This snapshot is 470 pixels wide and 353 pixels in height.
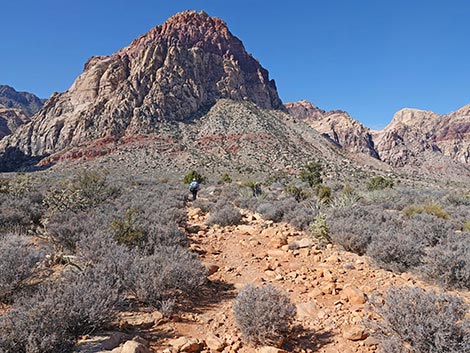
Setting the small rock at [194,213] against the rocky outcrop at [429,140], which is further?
the rocky outcrop at [429,140]

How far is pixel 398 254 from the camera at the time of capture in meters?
6.08

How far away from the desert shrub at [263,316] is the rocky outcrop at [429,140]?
127 m

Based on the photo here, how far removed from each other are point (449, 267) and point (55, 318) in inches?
239

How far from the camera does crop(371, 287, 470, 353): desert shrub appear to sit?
2.93m

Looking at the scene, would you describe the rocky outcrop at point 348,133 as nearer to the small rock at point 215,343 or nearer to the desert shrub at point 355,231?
the desert shrub at point 355,231

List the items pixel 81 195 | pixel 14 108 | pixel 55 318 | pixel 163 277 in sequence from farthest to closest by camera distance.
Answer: pixel 14 108, pixel 81 195, pixel 163 277, pixel 55 318

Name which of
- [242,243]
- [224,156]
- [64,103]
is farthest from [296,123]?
[242,243]

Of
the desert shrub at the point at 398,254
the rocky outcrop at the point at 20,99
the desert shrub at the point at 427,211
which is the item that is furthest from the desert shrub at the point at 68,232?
the rocky outcrop at the point at 20,99

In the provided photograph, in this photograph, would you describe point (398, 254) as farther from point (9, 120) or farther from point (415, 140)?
point (415, 140)

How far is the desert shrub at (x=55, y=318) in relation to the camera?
2.69 meters

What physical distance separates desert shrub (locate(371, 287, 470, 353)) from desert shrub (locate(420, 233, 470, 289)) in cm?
216

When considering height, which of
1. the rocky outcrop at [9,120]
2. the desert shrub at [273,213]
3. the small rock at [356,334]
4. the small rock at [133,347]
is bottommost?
the small rock at [133,347]

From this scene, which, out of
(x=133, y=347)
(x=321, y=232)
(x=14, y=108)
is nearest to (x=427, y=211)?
(x=321, y=232)

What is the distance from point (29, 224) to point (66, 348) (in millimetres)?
6835
